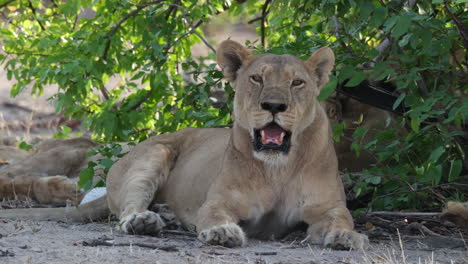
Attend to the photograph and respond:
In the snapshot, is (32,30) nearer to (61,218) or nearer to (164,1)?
(164,1)

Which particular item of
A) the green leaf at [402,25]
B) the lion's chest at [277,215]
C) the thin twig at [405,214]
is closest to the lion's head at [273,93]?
the lion's chest at [277,215]

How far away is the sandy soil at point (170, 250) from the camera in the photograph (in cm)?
309

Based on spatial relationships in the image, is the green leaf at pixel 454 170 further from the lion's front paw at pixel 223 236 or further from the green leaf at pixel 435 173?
the lion's front paw at pixel 223 236

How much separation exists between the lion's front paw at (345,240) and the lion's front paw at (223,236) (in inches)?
16.1

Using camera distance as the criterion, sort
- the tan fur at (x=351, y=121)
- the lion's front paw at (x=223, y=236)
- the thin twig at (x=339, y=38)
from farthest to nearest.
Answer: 1. the tan fur at (x=351, y=121)
2. the thin twig at (x=339, y=38)
3. the lion's front paw at (x=223, y=236)

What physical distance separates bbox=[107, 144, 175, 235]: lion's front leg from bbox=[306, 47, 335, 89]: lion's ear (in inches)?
44.3

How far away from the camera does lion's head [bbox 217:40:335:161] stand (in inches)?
151

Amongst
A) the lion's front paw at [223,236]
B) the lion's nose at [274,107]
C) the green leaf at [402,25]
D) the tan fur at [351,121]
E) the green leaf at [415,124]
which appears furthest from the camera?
the tan fur at [351,121]

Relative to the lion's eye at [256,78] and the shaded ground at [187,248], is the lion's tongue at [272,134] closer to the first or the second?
the lion's eye at [256,78]

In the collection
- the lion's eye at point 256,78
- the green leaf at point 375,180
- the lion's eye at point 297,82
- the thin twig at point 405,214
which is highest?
the lion's eye at point 256,78

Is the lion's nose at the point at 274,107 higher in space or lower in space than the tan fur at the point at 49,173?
higher

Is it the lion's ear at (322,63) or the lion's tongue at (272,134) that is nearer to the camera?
the lion's tongue at (272,134)

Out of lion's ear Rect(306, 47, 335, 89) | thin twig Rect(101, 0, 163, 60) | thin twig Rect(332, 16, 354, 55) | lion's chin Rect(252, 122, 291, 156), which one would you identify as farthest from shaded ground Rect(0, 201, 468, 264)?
thin twig Rect(101, 0, 163, 60)

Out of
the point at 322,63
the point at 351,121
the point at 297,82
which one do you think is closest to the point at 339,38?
the point at 322,63
